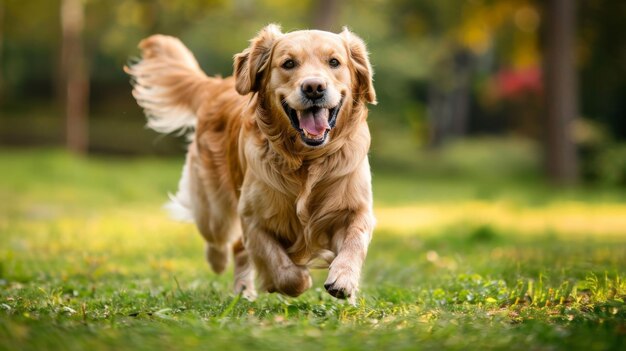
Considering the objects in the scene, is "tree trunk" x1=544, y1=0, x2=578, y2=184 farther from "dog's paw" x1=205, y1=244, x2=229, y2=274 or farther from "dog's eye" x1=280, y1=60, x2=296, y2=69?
"dog's eye" x1=280, y1=60, x2=296, y2=69

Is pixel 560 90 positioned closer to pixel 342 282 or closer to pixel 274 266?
pixel 274 266

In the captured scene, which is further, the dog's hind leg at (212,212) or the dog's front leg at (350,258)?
the dog's hind leg at (212,212)

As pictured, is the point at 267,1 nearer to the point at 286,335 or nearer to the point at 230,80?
the point at 230,80

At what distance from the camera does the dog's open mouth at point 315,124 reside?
14.8 ft

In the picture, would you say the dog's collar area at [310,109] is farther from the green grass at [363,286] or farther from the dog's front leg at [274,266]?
the green grass at [363,286]

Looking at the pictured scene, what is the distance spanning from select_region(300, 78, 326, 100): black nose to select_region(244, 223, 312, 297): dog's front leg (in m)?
0.99

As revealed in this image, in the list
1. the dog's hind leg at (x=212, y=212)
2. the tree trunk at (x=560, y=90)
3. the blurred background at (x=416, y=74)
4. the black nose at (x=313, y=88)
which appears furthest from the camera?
the blurred background at (x=416, y=74)

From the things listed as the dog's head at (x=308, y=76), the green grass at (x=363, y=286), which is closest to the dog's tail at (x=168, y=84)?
the green grass at (x=363, y=286)

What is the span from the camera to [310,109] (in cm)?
456

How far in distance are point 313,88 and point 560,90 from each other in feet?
50.9

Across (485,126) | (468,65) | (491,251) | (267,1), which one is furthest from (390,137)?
(491,251)

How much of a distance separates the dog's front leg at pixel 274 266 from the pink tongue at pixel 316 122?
2.60ft

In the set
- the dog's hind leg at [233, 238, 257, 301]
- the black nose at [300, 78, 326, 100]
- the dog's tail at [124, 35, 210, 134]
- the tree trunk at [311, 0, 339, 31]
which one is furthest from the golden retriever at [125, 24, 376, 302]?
the tree trunk at [311, 0, 339, 31]

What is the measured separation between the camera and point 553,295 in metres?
4.52
